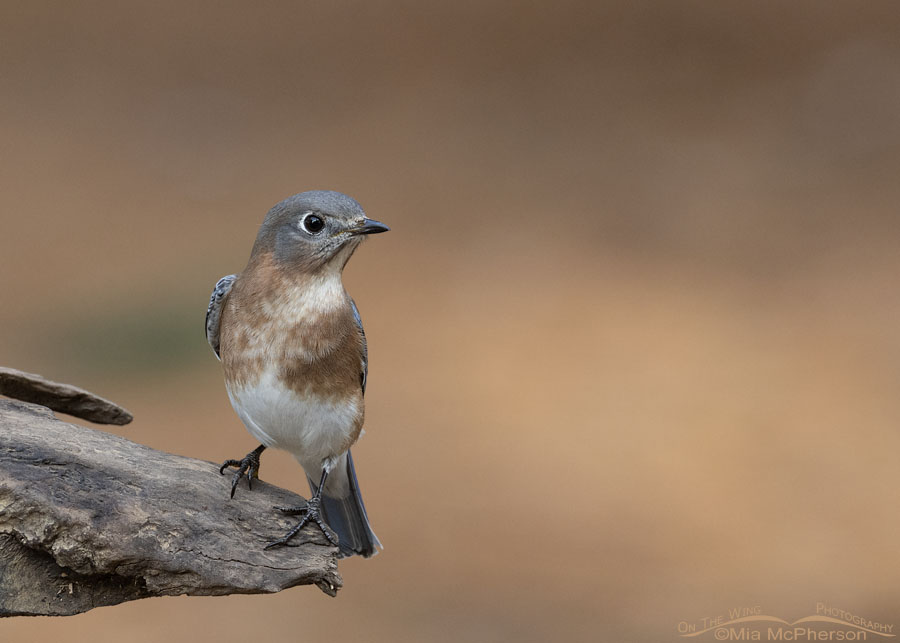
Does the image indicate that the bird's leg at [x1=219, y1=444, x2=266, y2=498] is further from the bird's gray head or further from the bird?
the bird's gray head

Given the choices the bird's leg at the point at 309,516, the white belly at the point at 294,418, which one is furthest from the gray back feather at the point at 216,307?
the bird's leg at the point at 309,516

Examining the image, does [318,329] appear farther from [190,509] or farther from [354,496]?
[354,496]

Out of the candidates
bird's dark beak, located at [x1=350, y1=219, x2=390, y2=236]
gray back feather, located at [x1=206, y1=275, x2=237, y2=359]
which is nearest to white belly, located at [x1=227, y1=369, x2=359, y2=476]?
gray back feather, located at [x1=206, y1=275, x2=237, y2=359]

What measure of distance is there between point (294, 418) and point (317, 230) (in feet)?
2.80

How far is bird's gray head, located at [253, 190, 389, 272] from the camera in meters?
4.06

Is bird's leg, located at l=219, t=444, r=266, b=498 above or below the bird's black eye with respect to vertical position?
below

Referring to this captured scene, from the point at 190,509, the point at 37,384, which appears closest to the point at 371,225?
the point at 190,509

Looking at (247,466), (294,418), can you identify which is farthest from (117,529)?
(294,418)

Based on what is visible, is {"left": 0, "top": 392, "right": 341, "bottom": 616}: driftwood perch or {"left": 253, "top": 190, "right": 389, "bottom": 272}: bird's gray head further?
{"left": 253, "top": 190, "right": 389, "bottom": 272}: bird's gray head

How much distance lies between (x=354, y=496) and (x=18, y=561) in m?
1.97

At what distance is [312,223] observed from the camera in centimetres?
409

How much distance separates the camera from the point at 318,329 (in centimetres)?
412

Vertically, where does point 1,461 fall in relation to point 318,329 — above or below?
below

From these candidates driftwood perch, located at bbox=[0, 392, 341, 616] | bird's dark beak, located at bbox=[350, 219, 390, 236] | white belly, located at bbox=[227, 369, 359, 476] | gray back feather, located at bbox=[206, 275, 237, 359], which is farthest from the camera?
gray back feather, located at bbox=[206, 275, 237, 359]
